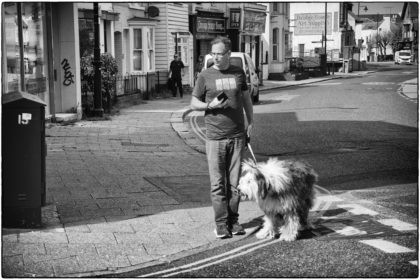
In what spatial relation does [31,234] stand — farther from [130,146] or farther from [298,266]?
[130,146]

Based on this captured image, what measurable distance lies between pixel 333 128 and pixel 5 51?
8.36 metres

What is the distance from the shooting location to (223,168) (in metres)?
6.37

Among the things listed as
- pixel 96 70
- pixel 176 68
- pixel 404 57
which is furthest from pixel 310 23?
pixel 96 70

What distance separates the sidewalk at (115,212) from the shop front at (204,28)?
21.9 meters

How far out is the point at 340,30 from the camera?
72750mm

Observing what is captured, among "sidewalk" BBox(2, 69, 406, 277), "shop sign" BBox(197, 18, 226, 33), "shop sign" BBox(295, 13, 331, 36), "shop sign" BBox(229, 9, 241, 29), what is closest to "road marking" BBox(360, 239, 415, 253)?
"sidewalk" BBox(2, 69, 406, 277)

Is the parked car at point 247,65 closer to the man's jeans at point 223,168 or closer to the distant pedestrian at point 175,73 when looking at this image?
the distant pedestrian at point 175,73

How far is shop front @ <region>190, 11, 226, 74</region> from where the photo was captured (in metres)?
34.5

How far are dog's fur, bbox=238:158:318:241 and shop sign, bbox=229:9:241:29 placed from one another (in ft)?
112

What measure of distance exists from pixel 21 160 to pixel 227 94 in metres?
2.25

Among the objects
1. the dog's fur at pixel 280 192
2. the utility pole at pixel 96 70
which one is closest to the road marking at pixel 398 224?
the dog's fur at pixel 280 192

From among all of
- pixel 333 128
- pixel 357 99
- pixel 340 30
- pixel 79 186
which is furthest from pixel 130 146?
pixel 340 30

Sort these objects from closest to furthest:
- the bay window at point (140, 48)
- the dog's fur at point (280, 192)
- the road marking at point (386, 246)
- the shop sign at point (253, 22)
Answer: the road marking at point (386, 246)
the dog's fur at point (280, 192)
the bay window at point (140, 48)
the shop sign at point (253, 22)

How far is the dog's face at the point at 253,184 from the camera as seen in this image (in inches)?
231
